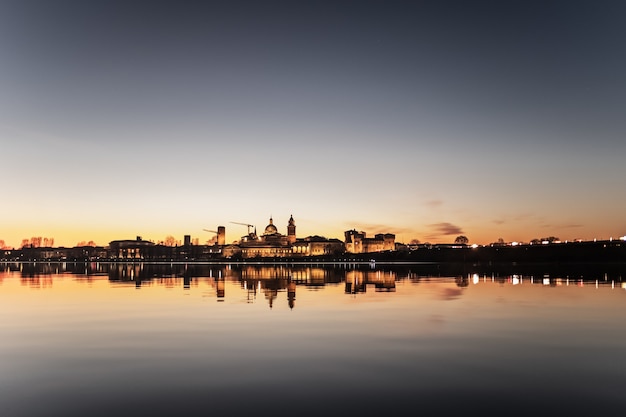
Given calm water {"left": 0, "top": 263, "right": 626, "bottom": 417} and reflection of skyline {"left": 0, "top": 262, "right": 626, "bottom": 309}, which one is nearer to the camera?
calm water {"left": 0, "top": 263, "right": 626, "bottom": 417}

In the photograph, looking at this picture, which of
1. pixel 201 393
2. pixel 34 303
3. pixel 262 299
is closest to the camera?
pixel 201 393

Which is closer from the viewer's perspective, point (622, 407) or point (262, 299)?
point (622, 407)

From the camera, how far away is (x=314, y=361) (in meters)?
20.2

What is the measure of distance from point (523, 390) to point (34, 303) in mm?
37991

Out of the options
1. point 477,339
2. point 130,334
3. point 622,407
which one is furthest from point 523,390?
point 130,334

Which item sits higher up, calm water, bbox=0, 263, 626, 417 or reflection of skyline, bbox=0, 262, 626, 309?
calm water, bbox=0, 263, 626, 417

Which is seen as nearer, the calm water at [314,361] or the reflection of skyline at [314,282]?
the calm water at [314,361]

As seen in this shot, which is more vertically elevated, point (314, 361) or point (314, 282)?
point (314, 361)

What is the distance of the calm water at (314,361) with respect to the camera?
14828mm

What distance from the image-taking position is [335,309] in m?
Result: 37.8

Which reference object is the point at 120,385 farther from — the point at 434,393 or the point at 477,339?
the point at 477,339

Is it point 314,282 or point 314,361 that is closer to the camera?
point 314,361

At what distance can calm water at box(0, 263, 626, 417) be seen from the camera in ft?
48.6

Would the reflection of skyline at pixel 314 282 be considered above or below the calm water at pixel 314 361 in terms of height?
below
